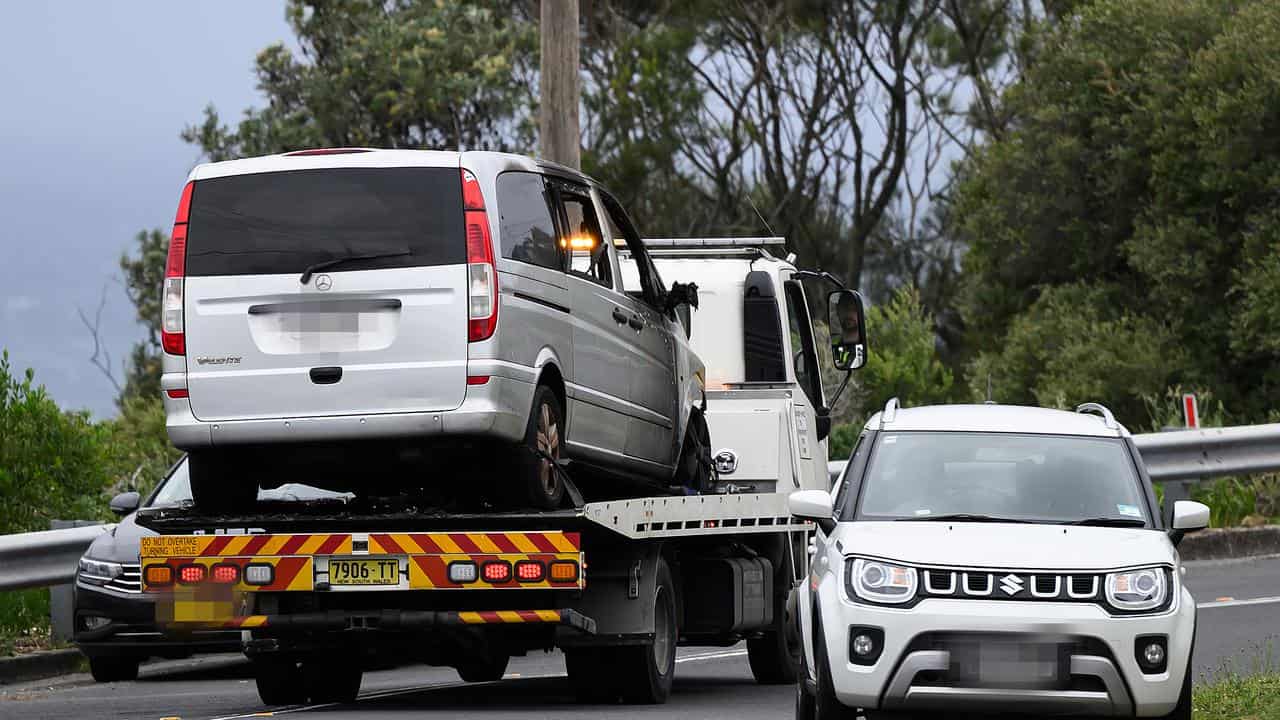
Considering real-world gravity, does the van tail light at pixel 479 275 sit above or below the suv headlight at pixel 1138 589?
above

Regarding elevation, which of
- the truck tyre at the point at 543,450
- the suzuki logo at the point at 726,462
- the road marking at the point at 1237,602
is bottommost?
the road marking at the point at 1237,602

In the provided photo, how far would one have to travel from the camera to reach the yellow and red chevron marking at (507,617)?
32.7ft

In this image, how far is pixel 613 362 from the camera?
11.2m

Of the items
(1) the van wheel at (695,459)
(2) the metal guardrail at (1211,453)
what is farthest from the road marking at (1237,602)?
(1) the van wheel at (695,459)

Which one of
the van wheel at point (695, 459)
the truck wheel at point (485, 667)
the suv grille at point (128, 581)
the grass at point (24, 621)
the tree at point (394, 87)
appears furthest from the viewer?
the tree at point (394, 87)

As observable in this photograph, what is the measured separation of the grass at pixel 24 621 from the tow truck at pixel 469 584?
13.2ft

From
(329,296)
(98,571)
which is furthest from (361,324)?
(98,571)

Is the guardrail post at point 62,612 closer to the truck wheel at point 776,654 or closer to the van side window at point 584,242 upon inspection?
the truck wheel at point 776,654

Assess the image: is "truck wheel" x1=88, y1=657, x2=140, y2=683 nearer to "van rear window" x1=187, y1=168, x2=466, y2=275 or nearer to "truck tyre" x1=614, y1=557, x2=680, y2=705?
"truck tyre" x1=614, y1=557, x2=680, y2=705

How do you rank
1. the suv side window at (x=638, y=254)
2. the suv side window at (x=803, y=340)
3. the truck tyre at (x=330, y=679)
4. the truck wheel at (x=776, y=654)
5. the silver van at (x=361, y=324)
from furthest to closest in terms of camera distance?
the suv side window at (x=803, y=340) → the truck wheel at (x=776, y=654) → the suv side window at (x=638, y=254) → the truck tyre at (x=330, y=679) → the silver van at (x=361, y=324)

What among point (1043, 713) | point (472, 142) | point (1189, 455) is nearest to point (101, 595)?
point (1043, 713)

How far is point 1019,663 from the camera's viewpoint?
8.16 meters

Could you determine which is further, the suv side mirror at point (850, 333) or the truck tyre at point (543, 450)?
the suv side mirror at point (850, 333)

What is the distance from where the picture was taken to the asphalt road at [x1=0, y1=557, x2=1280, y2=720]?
35.6 feet
